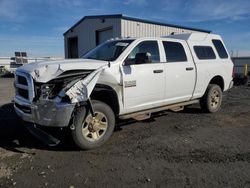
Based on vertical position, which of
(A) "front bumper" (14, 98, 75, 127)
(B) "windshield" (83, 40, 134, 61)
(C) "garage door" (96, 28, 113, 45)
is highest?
(C) "garage door" (96, 28, 113, 45)

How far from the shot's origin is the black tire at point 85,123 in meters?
5.08

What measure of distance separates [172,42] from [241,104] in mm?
4534

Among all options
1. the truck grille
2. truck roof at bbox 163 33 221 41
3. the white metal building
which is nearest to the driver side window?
truck roof at bbox 163 33 221 41

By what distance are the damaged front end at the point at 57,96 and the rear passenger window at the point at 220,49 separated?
16.1ft

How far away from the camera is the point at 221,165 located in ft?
15.2

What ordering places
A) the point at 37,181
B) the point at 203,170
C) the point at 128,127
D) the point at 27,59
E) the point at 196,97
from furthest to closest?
the point at 27,59 < the point at 196,97 < the point at 128,127 < the point at 203,170 < the point at 37,181

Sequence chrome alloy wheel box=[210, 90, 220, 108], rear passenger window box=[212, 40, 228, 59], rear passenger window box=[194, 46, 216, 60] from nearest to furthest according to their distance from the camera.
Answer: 1. rear passenger window box=[194, 46, 216, 60]
2. chrome alloy wheel box=[210, 90, 220, 108]
3. rear passenger window box=[212, 40, 228, 59]

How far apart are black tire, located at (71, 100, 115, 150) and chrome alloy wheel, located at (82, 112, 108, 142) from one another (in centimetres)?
2

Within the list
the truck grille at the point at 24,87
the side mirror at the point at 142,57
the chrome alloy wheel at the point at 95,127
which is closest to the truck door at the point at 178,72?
the side mirror at the point at 142,57

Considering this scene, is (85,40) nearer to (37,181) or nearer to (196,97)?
(196,97)

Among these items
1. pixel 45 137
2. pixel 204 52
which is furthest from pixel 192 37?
pixel 45 137

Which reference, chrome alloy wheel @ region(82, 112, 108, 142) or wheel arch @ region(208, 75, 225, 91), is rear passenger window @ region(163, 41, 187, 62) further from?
chrome alloy wheel @ region(82, 112, 108, 142)

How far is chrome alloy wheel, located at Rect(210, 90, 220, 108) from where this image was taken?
8.41 m

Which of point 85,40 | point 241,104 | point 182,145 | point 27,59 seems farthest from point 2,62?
point 182,145
